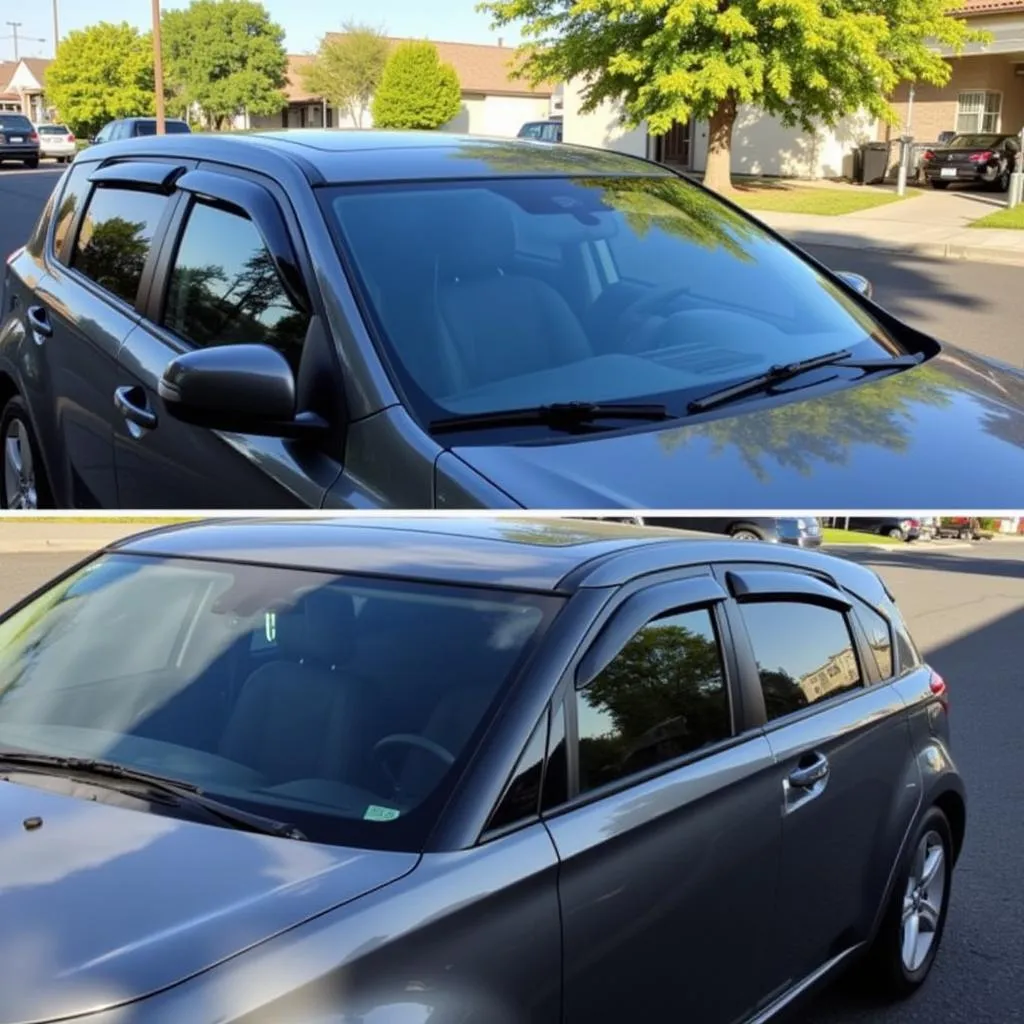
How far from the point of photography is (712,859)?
331 cm

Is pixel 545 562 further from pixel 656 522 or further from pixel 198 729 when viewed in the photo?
pixel 198 729

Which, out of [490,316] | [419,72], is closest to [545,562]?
[490,316]

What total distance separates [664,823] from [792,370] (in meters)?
1.52

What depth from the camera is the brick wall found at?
140ft

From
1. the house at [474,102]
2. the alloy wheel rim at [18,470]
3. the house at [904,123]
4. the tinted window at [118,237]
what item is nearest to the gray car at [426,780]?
the tinted window at [118,237]

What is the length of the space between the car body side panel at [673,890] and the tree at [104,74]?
2398 inches

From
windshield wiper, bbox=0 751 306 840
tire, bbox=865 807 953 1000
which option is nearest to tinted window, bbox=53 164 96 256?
windshield wiper, bbox=0 751 306 840

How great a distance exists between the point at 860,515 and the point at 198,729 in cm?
168

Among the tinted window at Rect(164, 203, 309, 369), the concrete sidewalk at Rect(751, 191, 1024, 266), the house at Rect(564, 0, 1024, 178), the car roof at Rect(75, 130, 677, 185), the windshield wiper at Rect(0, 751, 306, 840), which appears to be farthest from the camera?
the house at Rect(564, 0, 1024, 178)

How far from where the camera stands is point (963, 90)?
43.5 m

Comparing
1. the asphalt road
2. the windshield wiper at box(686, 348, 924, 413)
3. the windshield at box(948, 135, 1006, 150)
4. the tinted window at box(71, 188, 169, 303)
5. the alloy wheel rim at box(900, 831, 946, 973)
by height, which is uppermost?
the windshield at box(948, 135, 1006, 150)

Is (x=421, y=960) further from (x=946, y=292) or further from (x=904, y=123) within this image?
(x=904, y=123)

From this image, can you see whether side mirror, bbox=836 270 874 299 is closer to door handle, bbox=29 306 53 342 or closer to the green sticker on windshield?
door handle, bbox=29 306 53 342

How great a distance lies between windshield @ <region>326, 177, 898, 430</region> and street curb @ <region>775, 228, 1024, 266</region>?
17.8 meters
